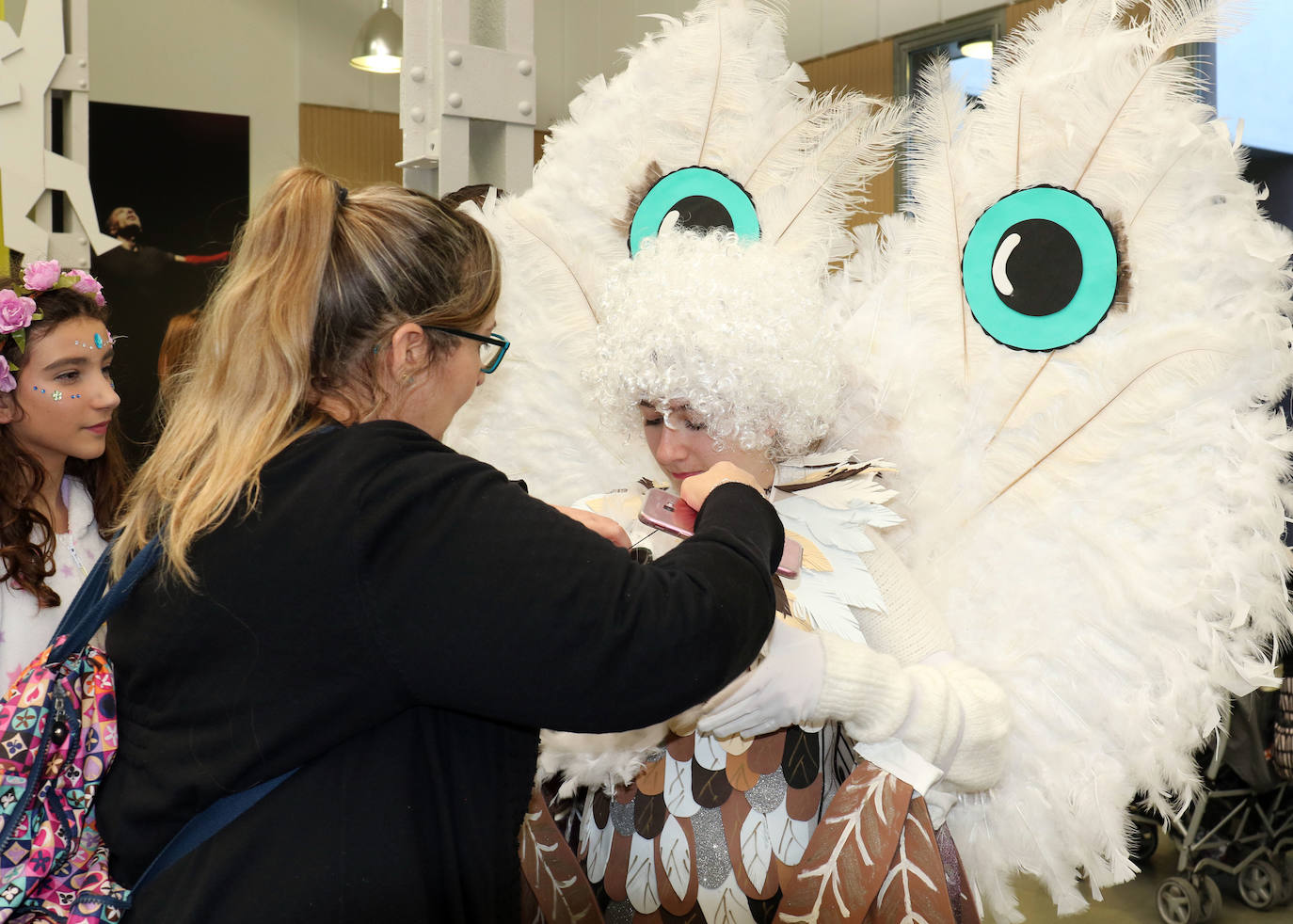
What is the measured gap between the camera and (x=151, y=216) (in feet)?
21.1

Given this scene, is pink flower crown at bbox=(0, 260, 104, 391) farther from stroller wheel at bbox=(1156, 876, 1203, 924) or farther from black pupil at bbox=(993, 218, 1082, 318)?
stroller wheel at bbox=(1156, 876, 1203, 924)

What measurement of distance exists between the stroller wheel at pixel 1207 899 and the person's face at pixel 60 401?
344 cm

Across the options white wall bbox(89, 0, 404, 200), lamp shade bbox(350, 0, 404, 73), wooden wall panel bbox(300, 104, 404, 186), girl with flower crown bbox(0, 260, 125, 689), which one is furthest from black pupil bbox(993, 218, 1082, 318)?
wooden wall panel bbox(300, 104, 404, 186)

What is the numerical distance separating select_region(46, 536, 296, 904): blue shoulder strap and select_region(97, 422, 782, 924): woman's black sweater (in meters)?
0.01

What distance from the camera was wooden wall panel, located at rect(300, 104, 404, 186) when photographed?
7043 millimetres

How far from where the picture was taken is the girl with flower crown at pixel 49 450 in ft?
6.93

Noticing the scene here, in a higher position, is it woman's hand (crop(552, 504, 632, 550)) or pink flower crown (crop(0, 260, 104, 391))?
pink flower crown (crop(0, 260, 104, 391))

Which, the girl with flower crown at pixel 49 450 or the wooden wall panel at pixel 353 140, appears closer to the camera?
the girl with flower crown at pixel 49 450

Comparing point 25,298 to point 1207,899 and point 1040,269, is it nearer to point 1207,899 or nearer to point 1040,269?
point 1040,269

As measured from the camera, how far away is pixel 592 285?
6.23 feet

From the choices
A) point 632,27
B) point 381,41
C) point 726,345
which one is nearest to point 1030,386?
point 726,345

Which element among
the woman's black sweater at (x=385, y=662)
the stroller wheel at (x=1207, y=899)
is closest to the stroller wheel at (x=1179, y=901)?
the stroller wheel at (x=1207, y=899)

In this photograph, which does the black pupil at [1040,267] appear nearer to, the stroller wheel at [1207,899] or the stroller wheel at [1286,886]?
the stroller wheel at [1207,899]

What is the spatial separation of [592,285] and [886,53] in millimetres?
4040
